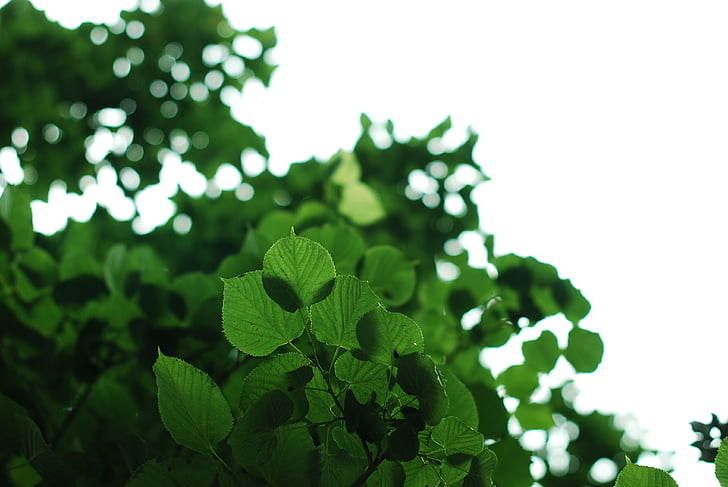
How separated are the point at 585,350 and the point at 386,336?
20.0 inches

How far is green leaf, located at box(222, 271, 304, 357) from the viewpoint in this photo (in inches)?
19.1

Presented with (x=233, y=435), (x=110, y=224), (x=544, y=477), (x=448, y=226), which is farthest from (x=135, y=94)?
(x=233, y=435)

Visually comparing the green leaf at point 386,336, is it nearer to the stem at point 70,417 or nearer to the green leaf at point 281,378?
the green leaf at point 281,378

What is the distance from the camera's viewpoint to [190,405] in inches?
18.3

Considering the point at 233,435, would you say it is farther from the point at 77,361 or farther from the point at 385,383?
the point at 77,361

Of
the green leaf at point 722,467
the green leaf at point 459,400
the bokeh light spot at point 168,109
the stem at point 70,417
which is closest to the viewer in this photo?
the green leaf at point 722,467

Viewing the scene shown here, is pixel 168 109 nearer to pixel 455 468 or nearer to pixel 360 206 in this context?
pixel 360 206

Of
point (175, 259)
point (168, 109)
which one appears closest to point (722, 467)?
point (175, 259)

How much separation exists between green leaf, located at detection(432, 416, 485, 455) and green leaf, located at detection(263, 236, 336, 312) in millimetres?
139

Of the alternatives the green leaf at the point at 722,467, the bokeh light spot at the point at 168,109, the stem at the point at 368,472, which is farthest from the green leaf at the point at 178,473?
the bokeh light spot at the point at 168,109

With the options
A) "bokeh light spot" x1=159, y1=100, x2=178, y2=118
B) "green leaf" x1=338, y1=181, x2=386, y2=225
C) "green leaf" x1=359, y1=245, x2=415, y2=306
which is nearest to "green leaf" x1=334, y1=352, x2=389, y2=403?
"green leaf" x1=359, y1=245, x2=415, y2=306

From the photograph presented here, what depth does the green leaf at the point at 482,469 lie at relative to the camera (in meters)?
0.47

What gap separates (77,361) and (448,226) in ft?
2.91

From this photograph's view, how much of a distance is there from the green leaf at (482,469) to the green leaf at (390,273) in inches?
16.2
